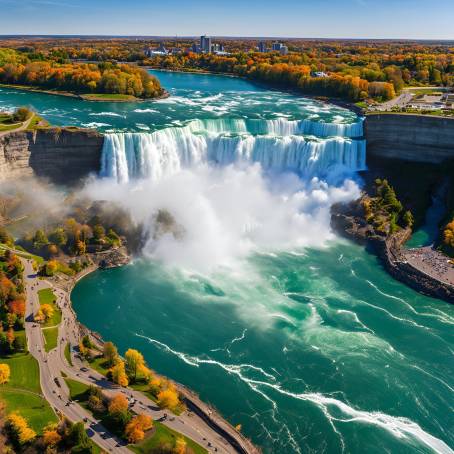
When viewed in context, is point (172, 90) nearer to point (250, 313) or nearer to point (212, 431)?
point (250, 313)

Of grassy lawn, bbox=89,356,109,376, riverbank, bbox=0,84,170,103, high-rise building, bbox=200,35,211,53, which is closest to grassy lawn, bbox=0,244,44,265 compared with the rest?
grassy lawn, bbox=89,356,109,376

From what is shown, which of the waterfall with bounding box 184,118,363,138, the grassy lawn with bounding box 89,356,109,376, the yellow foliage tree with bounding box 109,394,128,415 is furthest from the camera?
the waterfall with bounding box 184,118,363,138

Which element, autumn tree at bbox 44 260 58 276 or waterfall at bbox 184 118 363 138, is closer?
autumn tree at bbox 44 260 58 276

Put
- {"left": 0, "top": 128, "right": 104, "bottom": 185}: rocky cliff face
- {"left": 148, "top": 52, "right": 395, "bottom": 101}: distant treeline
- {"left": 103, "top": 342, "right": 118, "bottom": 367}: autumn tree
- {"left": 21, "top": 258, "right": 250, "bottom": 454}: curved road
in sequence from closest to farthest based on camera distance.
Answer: {"left": 21, "top": 258, "right": 250, "bottom": 454}: curved road < {"left": 103, "top": 342, "right": 118, "bottom": 367}: autumn tree < {"left": 0, "top": 128, "right": 104, "bottom": 185}: rocky cliff face < {"left": 148, "top": 52, "right": 395, "bottom": 101}: distant treeline

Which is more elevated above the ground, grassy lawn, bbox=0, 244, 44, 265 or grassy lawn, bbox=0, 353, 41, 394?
grassy lawn, bbox=0, 244, 44, 265

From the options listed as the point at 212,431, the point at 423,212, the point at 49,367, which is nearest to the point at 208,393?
the point at 212,431

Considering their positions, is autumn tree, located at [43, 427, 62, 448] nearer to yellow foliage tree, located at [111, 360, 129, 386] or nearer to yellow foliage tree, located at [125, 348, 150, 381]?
yellow foliage tree, located at [111, 360, 129, 386]

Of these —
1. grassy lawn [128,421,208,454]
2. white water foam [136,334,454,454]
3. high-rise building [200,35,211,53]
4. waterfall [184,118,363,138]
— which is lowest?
white water foam [136,334,454,454]

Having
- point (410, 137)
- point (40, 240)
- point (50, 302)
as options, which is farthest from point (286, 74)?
point (50, 302)
